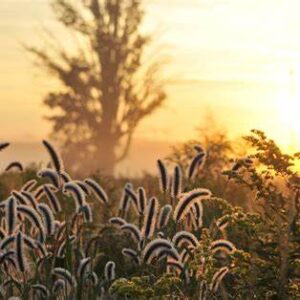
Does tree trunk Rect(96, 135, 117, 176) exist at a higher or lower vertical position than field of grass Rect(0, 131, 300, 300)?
lower

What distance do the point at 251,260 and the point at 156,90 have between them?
33.4m

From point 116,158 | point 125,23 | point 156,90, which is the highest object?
point 125,23

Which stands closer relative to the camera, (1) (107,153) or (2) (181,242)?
(2) (181,242)

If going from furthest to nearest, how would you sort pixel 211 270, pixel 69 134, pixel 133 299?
pixel 69 134 → pixel 133 299 → pixel 211 270

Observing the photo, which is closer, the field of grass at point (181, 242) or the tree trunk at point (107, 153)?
the field of grass at point (181, 242)

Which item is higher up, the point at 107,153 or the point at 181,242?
the point at 181,242

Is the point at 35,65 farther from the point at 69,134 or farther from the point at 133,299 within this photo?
the point at 133,299

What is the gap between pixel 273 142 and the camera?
570 centimetres

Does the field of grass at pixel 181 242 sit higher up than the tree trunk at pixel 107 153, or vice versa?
the field of grass at pixel 181 242

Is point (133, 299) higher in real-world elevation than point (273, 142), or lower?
lower

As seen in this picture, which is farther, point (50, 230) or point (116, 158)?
point (116, 158)

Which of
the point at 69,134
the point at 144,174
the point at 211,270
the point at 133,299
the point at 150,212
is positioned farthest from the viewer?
the point at 69,134

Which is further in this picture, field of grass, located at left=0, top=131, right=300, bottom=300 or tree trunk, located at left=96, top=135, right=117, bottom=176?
tree trunk, located at left=96, top=135, right=117, bottom=176

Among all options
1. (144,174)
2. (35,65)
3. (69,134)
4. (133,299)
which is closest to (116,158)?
(69,134)
